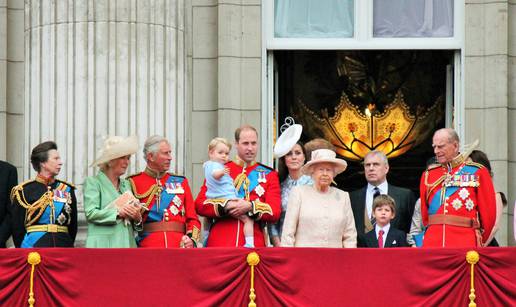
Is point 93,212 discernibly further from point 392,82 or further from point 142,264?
point 392,82

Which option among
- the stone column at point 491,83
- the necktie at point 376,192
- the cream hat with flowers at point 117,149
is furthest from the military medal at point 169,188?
the stone column at point 491,83

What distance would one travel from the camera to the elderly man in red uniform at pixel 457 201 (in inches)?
617

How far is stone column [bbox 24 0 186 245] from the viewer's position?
18.0 meters

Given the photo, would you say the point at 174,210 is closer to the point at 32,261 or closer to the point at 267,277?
the point at 267,277

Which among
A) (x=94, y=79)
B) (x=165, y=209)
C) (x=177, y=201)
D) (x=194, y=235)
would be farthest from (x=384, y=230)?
(x=94, y=79)

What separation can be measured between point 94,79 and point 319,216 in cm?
359

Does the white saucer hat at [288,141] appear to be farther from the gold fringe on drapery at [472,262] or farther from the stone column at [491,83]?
the stone column at [491,83]

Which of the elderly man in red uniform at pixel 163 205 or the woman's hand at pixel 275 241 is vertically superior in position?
the elderly man in red uniform at pixel 163 205

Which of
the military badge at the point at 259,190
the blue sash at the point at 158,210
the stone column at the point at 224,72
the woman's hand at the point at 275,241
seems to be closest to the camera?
the blue sash at the point at 158,210

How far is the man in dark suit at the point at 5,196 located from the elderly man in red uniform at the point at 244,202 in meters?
1.84

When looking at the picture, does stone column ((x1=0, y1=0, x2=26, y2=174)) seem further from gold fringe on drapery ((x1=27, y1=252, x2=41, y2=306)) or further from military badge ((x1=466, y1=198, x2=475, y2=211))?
military badge ((x1=466, y1=198, x2=475, y2=211))

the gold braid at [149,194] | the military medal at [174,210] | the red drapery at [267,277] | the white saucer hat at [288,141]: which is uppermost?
the white saucer hat at [288,141]

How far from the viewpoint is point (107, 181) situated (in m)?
15.7

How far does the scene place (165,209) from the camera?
1591 centimetres
